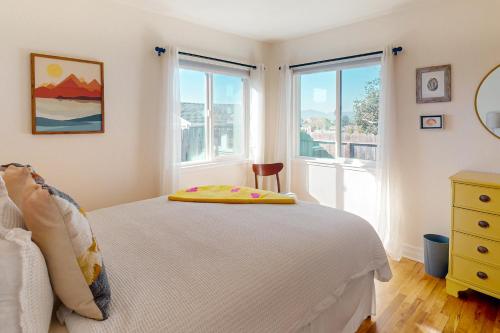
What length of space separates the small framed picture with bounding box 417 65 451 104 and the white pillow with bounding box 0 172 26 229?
3177mm

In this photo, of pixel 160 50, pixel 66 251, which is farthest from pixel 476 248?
pixel 160 50

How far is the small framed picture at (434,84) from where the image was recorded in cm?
282

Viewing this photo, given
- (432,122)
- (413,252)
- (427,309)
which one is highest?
(432,122)

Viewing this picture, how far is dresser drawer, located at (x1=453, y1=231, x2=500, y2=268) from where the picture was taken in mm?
2275

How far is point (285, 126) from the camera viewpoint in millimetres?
4066

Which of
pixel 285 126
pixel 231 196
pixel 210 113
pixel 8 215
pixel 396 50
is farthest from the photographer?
pixel 285 126

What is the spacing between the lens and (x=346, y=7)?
305 centimetres

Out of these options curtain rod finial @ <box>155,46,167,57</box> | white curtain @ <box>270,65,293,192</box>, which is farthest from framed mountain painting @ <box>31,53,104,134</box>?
white curtain @ <box>270,65,293,192</box>

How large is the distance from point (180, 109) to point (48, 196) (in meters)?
2.47

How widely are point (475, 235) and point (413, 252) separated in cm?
89

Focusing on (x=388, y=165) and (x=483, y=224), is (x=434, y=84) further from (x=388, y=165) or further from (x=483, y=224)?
(x=483, y=224)

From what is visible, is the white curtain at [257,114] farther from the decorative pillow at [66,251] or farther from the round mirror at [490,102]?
the decorative pillow at [66,251]

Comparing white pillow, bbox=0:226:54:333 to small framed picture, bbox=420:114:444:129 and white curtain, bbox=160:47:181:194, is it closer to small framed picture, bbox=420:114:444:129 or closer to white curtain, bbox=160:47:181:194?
white curtain, bbox=160:47:181:194

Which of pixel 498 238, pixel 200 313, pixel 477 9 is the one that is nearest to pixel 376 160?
pixel 498 238
